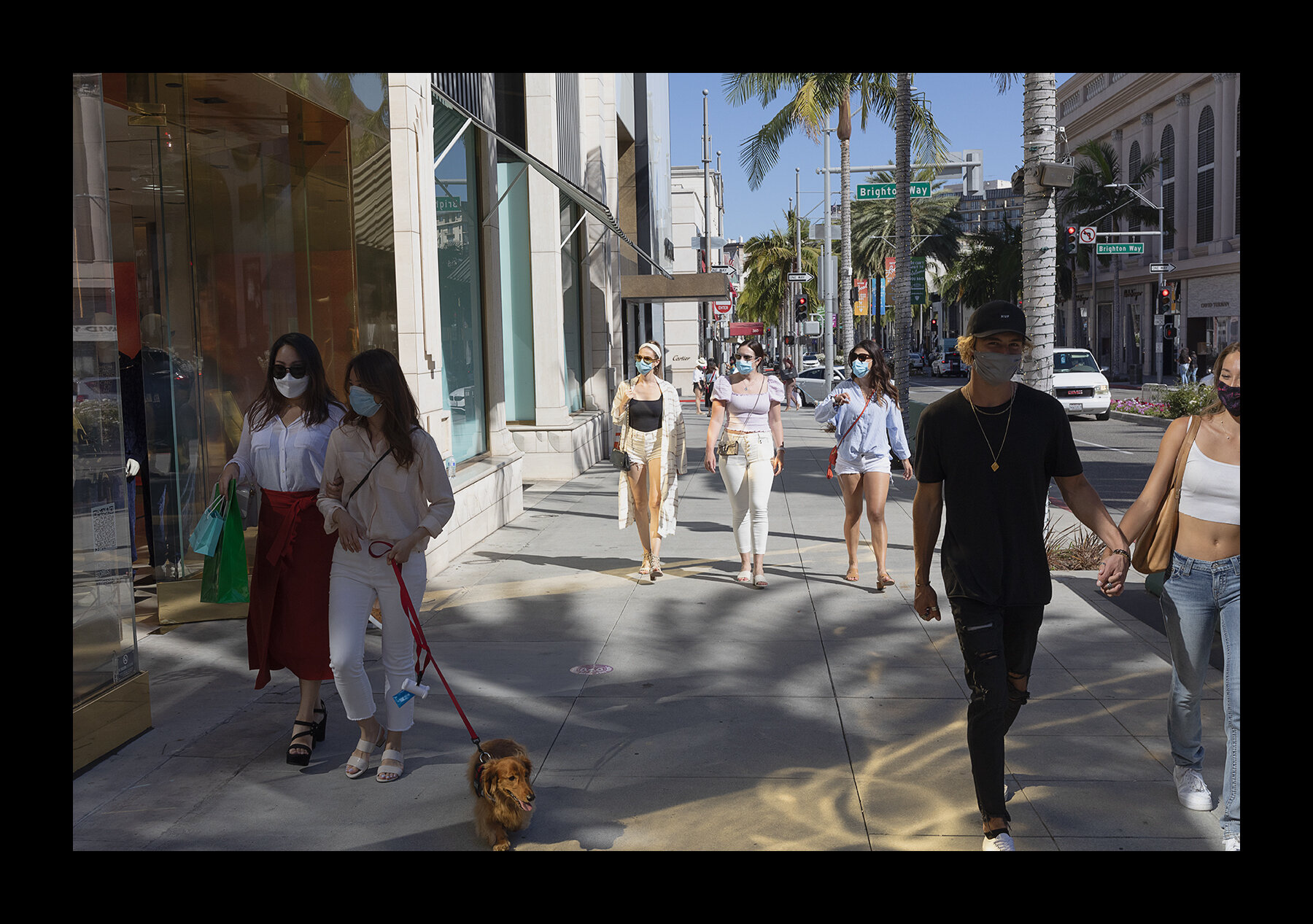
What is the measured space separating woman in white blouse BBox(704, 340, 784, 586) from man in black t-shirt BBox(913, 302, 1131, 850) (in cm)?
446

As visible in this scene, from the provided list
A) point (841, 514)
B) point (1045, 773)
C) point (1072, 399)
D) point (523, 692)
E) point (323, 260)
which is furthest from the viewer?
point (1072, 399)

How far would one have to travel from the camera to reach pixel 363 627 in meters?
4.69

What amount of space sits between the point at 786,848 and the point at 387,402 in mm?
2368

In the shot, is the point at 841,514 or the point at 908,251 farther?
the point at 908,251

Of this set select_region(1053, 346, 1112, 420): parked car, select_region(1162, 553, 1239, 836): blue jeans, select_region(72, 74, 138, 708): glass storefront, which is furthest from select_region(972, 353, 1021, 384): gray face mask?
select_region(1053, 346, 1112, 420): parked car

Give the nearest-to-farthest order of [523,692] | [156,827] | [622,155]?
[156,827], [523,692], [622,155]

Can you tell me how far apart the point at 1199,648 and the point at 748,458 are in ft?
15.5

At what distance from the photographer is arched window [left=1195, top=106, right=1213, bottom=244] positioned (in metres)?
52.8

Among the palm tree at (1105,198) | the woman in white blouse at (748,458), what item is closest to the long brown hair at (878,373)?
the woman in white blouse at (748,458)

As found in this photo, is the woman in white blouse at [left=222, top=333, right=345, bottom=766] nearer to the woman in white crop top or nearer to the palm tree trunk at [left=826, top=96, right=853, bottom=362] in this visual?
the woman in white crop top

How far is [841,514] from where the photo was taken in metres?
12.3

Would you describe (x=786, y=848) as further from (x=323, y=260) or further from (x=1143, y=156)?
(x=1143, y=156)
